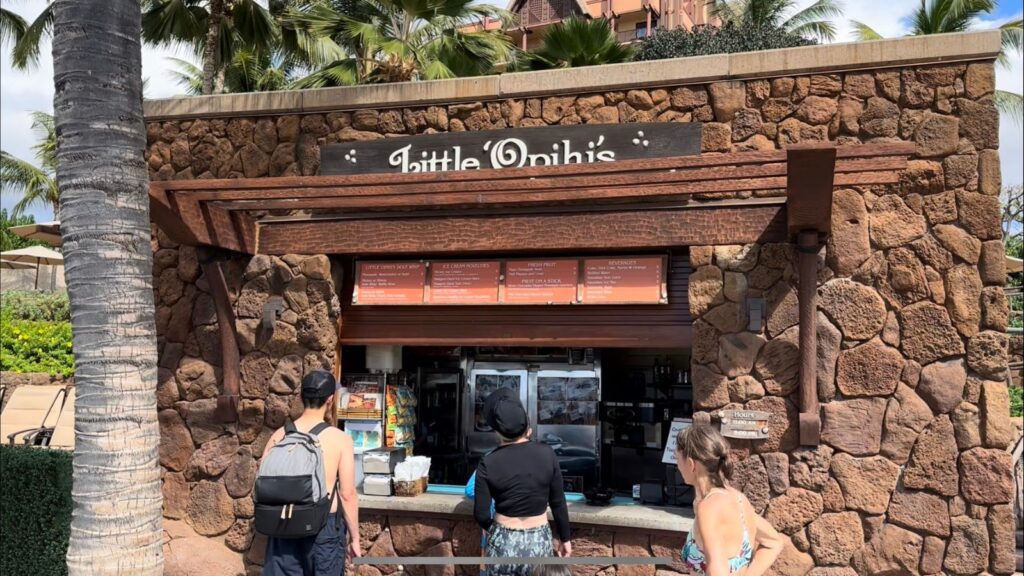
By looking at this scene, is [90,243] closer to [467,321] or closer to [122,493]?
[122,493]

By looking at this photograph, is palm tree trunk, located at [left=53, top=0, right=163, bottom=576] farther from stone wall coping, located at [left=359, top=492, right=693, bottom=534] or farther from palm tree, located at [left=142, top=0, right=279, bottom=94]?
palm tree, located at [left=142, top=0, right=279, bottom=94]

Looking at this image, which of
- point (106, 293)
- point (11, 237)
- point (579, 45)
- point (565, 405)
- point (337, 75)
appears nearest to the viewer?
point (106, 293)

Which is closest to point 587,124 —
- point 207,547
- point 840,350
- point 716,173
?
point 716,173

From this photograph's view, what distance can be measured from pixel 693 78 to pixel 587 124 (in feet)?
2.74

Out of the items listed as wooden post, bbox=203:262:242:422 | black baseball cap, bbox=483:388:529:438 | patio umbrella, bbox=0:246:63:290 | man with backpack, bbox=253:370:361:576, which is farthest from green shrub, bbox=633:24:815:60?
patio umbrella, bbox=0:246:63:290

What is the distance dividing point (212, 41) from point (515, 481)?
1115cm

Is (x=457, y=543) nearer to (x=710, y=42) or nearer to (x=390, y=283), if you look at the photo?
(x=390, y=283)

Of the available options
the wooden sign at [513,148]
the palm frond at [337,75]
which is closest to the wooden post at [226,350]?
the wooden sign at [513,148]

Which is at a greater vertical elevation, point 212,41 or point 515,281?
point 212,41

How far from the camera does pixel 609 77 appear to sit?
20.1 ft

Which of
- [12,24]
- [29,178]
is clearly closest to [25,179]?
[29,178]

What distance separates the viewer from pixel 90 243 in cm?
388

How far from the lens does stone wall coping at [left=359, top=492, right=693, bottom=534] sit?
5.62 m

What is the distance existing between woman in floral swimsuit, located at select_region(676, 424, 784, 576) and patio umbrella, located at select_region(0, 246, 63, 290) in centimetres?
1810
